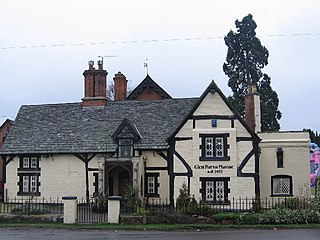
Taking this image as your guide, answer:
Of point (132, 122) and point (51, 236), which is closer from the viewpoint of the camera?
point (51, 236)

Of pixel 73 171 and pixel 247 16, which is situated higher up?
pixel 247 16

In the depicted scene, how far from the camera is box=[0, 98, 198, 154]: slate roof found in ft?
106

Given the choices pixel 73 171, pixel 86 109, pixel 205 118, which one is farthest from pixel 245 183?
pixel 86 109

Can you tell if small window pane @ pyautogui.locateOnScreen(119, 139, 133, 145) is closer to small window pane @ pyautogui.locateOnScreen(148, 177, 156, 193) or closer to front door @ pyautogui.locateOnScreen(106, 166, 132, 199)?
front door @ pyautogui.locateOnScreen(106, 166, 132, 199)

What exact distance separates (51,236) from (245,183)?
13.1 meters

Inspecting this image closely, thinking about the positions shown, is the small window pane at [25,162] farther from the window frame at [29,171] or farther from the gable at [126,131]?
the gable at [126,131]

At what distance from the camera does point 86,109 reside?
36.0 m

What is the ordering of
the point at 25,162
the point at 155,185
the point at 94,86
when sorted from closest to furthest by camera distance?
the point at 155,185, the point at 25,162, the point at 94,86

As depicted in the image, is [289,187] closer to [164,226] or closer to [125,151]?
[125,151]

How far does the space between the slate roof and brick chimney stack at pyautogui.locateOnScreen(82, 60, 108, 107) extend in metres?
0.49

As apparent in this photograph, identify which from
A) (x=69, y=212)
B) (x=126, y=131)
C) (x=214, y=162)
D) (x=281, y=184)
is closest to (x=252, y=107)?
(x=281, y=184)

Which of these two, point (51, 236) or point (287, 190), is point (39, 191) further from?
point (287, 190)

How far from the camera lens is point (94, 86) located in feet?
118

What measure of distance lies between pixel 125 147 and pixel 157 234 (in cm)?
1263
